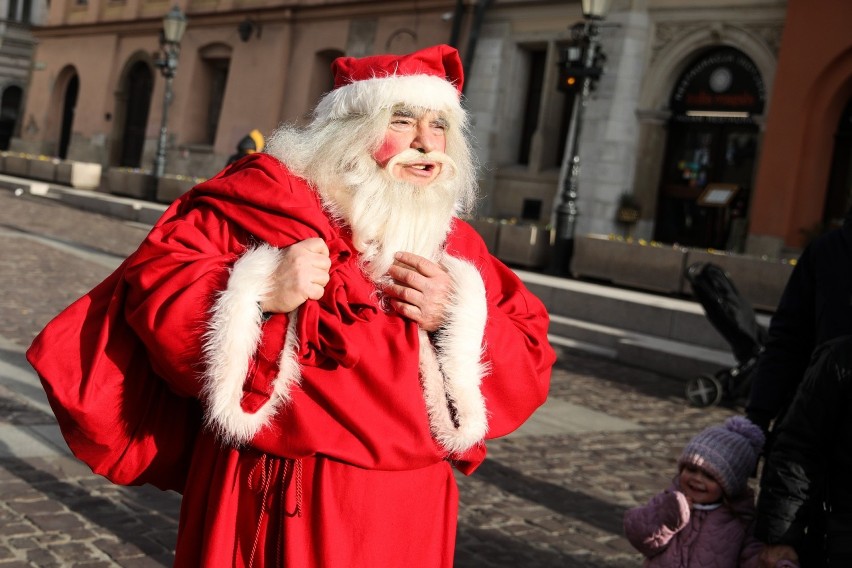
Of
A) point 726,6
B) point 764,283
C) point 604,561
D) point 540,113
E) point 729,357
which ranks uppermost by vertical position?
point 726,6

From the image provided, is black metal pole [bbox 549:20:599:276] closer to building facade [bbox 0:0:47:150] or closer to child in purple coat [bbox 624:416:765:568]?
child in purple coat [bbox 624:416:765:568]

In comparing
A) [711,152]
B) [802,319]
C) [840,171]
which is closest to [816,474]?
[802,319]

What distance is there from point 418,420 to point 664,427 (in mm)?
6194

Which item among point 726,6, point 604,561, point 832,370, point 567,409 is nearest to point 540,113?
point 726,6

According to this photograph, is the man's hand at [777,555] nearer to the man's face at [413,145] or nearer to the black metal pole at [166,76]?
the man's face at [413,145]

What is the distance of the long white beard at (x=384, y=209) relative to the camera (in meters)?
2.54

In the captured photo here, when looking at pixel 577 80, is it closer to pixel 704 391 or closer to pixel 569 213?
pixel 569 213

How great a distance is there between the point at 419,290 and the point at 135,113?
34.0 meters

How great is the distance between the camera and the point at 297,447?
2336 mm

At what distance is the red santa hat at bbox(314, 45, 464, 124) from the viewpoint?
2631mm

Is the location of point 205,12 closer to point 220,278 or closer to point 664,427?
point 664,427

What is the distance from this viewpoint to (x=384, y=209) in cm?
256

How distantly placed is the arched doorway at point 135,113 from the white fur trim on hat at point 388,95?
3296cm

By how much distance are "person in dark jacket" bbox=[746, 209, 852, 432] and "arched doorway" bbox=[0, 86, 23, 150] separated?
48576mm
